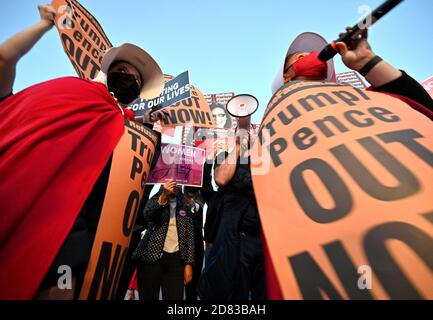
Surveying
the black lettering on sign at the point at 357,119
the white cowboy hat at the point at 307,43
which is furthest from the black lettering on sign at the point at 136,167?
the white cowboy hat at the point at 307,43

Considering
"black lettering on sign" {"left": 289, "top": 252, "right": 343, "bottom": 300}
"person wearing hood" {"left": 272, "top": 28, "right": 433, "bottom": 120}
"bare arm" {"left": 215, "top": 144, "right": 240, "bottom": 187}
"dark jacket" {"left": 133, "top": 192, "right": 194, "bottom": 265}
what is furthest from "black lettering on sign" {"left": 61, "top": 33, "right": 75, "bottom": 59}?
"black lettering on sign" {"left": 289, "top": 252, "right": 343, "bottom": 300}

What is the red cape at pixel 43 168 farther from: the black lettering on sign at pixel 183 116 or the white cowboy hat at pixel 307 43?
the black lettering on sign at pixel 183 116

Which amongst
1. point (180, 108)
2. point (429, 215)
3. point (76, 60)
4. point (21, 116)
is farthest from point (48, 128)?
point (180, 108)

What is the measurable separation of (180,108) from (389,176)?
10.6ft

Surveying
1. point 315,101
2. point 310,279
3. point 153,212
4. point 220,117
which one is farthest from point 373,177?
point 220,117

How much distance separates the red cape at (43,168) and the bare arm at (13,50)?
0.06 metres

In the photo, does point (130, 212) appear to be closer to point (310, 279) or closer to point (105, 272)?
point (105, 272)

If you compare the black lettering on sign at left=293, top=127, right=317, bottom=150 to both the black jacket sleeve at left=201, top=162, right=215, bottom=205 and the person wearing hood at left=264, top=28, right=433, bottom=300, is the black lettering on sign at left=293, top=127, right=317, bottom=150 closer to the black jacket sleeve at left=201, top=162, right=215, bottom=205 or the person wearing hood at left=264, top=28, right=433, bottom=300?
the person wearing hood at left=264, top=28, right=433, bottom=300

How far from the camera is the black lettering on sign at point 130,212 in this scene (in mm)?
1031

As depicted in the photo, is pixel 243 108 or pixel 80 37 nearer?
pixel 243 108

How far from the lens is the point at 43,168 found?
828 millimetres

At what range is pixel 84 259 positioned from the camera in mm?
841

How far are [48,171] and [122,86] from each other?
0.93 meters

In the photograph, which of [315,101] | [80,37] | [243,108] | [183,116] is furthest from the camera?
[183,116]
